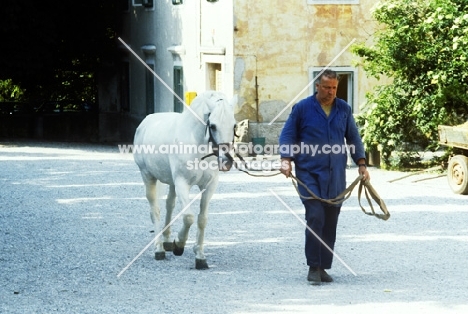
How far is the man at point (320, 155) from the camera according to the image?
32.1ft

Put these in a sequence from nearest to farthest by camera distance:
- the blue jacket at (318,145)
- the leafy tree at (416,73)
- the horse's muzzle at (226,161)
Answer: the blue jacket at (318,145), the horse's muzzle at (226,161), the leafy tree at (416,73)

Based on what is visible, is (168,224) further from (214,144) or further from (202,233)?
(214,144)

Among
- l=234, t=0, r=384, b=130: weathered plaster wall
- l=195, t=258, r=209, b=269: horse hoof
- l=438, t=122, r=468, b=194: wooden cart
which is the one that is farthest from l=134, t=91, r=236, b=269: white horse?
l=234, t=0, r=384, b=130: weathered plaster wall

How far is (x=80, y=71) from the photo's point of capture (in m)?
34.8

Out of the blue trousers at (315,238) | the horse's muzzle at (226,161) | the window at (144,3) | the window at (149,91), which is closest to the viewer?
the blue trousers at (315,238)

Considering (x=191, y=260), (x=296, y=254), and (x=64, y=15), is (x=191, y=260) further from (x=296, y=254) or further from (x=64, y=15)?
(x=64, y=15)

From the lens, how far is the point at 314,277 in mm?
9664

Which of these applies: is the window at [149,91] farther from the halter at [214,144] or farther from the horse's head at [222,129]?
the horse's head at [222,129]

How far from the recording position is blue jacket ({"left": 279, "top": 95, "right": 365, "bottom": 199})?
984cm

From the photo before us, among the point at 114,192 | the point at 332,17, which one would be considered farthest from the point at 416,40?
the point at 114,192

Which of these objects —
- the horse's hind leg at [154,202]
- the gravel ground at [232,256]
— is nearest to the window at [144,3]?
the gravel ground at [232,256]

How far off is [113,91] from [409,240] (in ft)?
78.9

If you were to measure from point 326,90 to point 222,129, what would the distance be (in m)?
1.07

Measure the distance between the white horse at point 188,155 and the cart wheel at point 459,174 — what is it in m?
6.38
